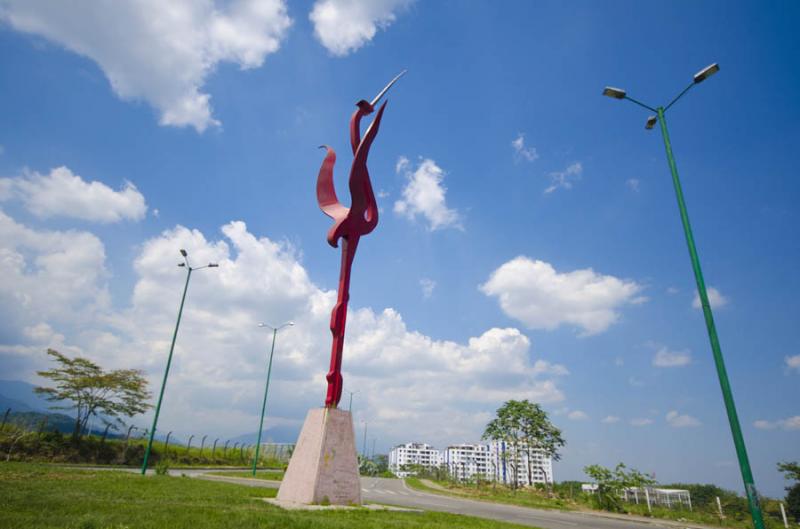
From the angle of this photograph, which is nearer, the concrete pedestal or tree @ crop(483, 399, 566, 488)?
the concrete pedestal

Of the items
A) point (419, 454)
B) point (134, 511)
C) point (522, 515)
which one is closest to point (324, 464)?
point (134, 511)

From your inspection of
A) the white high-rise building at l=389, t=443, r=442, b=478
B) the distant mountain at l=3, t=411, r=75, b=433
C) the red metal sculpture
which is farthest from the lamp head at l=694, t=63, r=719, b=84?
the white high-rise building at l=389, t=443, r=442, b=478

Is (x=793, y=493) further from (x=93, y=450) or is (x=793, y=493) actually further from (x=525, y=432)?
(x=93, y=450)

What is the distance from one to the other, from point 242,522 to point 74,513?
107 inches

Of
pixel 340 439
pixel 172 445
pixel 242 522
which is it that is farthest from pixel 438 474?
pixel 242 522

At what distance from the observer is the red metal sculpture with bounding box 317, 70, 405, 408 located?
1541 centimetres

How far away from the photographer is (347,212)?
55.4ft

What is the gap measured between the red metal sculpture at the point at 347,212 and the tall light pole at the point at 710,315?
9.16 m

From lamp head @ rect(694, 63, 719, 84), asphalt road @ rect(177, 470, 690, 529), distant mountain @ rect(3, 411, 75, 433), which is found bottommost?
asphalt road @ rect(177, 470, 690, 529)

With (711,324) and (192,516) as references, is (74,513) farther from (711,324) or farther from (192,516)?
(711,324)

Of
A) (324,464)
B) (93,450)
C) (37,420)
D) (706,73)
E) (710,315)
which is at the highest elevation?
(706,73)

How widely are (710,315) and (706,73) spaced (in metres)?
5.34

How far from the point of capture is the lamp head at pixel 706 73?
925 centimetres

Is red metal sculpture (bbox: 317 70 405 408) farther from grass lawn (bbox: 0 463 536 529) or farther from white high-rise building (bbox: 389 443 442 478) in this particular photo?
white high-rise building (bbox: 389 443 442 478)
